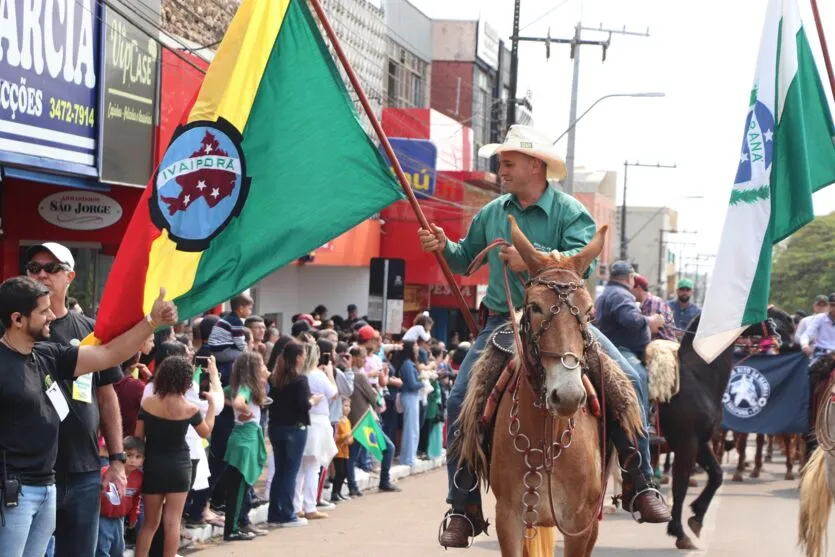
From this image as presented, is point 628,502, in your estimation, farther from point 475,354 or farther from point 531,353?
point 531,353

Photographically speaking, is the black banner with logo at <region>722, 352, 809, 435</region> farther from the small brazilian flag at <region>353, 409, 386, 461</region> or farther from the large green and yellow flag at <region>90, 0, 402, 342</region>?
the large green and yellow flag at <region>90, 0, 402, 342</region>

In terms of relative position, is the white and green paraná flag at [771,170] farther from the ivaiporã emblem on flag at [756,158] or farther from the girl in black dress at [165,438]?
the girl in black dress at [165,438]

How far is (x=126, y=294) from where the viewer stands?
25.0 ft

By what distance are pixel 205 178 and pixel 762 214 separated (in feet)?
16.1

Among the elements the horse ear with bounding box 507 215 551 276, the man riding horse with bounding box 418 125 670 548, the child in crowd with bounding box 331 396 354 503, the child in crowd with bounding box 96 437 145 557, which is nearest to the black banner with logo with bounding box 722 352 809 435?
the child in crowd with bounding box 331 396 354 503

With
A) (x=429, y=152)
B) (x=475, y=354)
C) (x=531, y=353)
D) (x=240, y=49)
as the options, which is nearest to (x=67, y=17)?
(x=240, y=49)

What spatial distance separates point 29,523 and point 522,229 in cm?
338

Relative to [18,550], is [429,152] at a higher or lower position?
higher

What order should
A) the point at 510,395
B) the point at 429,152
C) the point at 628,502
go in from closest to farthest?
the point at 510,395 < the point at 628,502 < the point at 429,152

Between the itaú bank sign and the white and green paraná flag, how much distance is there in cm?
757

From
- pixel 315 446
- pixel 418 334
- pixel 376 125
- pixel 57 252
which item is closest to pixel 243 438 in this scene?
pixel 315 446

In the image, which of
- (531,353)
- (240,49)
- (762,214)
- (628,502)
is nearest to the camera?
(531,353)

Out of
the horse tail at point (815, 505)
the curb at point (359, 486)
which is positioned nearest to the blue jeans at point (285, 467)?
the curb at point (359, 486)

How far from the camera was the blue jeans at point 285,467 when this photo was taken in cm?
1405
